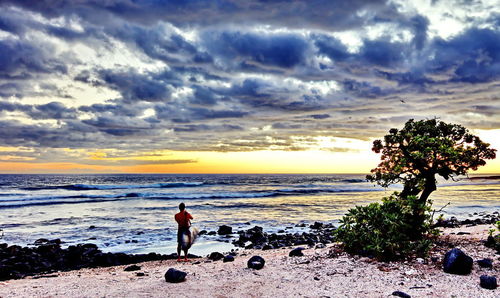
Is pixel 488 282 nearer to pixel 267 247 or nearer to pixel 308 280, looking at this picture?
pixel 308 280

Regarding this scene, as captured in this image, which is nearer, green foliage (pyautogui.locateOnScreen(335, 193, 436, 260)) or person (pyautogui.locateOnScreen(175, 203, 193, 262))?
green foliage (pyautogui.locateOnScreen(335, 193, 436, 260))

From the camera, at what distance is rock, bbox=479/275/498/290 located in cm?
722

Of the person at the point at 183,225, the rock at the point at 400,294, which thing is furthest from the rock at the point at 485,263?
the person at the point at 183,225

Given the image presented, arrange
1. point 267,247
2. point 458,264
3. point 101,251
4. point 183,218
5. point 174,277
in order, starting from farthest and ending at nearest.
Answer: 1. point 267,247
2. point 101,251
3. point 183,218
4. point 174,277
5. point 458,264

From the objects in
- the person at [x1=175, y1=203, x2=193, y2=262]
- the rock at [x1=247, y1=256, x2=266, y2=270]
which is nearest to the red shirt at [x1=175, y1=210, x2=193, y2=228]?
the person at [x1=175, y1=203, x2=193, y2=262]

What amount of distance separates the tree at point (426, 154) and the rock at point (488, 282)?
296 cm

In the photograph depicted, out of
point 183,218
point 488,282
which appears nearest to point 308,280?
point 488,282

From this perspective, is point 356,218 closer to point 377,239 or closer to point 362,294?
point 377,239

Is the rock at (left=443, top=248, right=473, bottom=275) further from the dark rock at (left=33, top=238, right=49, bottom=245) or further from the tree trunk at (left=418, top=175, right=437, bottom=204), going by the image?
the dark rock at (left=33, top=238, right=49, bottom=245)

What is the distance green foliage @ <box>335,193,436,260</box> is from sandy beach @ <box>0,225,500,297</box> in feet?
1.11

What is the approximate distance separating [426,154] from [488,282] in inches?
154

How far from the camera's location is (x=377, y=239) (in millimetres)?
9289

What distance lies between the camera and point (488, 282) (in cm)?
724

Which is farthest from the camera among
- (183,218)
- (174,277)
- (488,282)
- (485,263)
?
(183,218)
